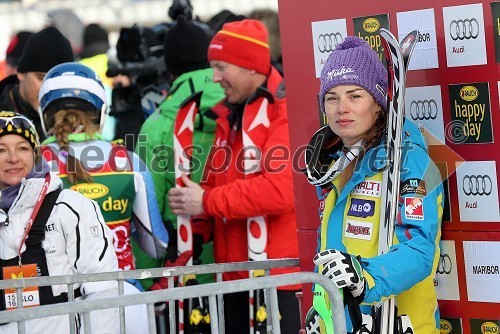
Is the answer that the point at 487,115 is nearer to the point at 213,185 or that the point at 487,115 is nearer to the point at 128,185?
the point at 128,185

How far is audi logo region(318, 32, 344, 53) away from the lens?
461 centimetres

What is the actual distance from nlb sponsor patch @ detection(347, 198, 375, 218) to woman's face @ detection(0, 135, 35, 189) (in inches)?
69.1

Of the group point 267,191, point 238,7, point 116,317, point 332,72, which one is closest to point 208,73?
point 267,191

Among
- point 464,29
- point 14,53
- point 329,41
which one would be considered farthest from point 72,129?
point 14,53

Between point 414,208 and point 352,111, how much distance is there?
47 centimetres

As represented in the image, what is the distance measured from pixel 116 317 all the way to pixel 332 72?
65.7 inches

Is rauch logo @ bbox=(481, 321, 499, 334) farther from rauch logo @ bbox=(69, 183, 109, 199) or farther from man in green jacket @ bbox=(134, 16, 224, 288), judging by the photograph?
man in green jacket @ bbox=(134, 16, 224, 288)

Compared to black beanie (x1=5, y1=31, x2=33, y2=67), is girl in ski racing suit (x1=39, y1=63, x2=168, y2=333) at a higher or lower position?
lower

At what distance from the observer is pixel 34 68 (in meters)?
7.46

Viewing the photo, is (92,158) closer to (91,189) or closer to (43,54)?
(91,189)

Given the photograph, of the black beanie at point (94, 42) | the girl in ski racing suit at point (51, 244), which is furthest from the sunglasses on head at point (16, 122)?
the black beanie at point (94, 42)

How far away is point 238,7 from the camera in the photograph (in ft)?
51.5

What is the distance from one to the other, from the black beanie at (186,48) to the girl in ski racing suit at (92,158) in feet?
4.88

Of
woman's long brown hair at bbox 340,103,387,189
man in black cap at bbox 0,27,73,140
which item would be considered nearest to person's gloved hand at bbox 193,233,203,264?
man in black cap at bbox 0,27,73,140
